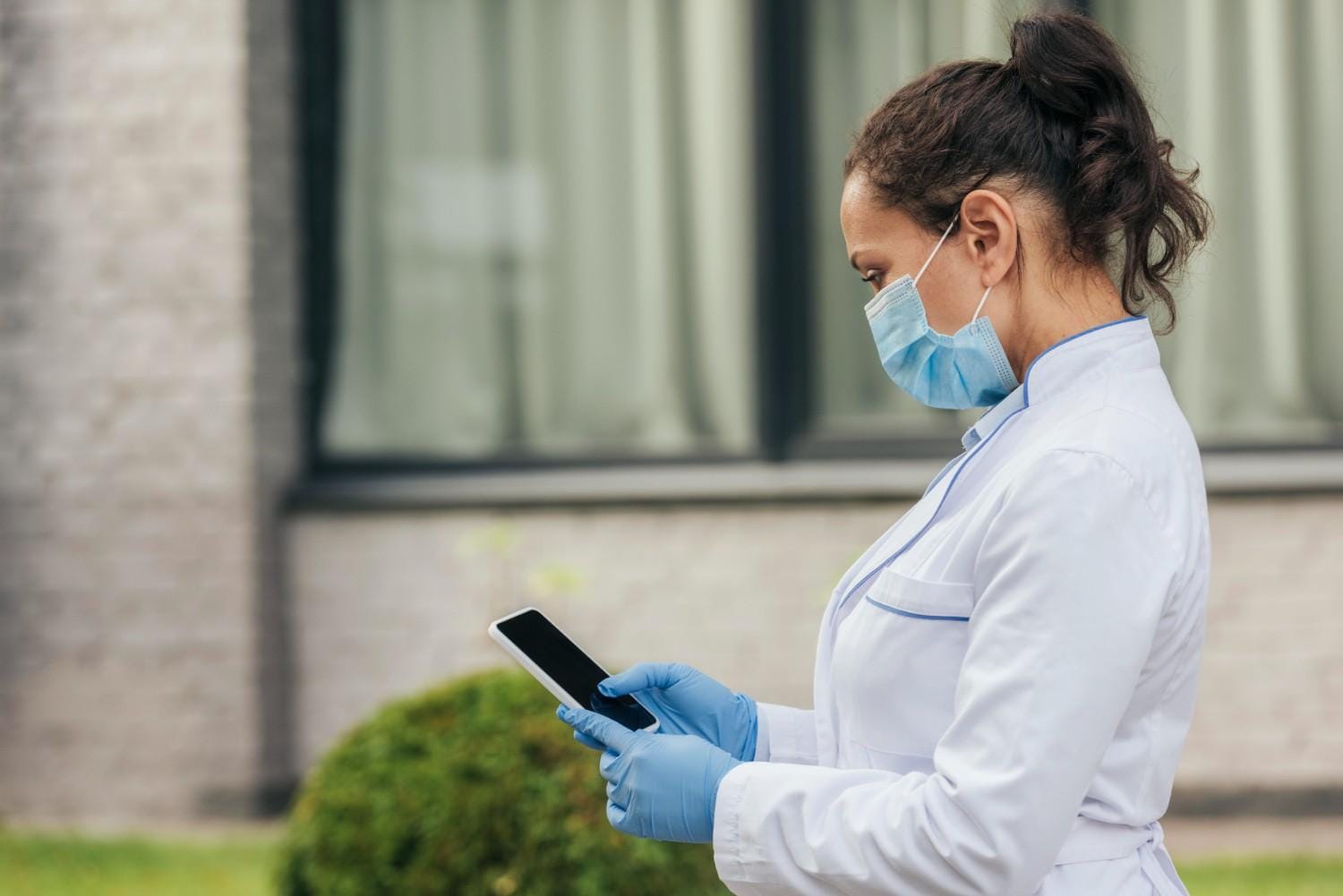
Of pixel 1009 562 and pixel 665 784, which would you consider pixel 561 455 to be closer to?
pixel 665 784

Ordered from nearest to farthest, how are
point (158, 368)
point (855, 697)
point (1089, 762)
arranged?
point (1089, 762)
point (855, 697)
point (158, 368)

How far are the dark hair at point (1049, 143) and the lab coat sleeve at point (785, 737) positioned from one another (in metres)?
0.71

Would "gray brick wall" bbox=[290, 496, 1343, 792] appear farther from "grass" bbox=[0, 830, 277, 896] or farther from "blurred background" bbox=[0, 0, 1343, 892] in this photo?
"grass" bbox=[0, 830, 277, 896]

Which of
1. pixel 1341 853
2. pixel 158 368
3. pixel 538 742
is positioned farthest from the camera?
pixel 158 368

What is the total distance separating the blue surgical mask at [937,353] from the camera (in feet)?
5.64

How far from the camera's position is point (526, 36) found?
6.52m

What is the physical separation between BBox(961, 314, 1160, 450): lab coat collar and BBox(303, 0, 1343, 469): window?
442 cm

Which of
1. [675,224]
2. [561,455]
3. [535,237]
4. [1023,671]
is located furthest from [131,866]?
[1023,671]

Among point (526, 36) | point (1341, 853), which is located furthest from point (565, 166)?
point (1341, 853)

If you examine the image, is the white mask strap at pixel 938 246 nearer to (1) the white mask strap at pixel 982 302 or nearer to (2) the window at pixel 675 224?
(1) the white mask strap at pixel 982 302

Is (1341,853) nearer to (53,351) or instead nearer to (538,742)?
(538,742)

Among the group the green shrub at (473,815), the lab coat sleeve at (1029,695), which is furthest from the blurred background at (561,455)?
the lab coat sleeve at (1029,695)

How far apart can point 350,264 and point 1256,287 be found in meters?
3.70

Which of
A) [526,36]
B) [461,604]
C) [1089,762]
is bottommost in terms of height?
[461,604]
